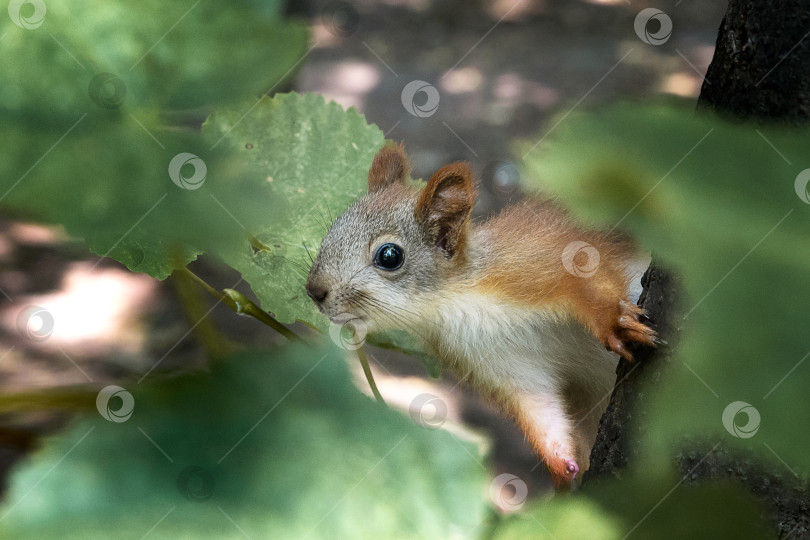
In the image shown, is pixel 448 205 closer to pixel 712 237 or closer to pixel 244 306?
pixel 244 306

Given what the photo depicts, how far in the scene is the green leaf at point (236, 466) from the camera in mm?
322

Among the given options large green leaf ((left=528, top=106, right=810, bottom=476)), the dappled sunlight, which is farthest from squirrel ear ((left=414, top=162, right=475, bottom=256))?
the dappled sunlight

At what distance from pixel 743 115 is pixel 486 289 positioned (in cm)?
70

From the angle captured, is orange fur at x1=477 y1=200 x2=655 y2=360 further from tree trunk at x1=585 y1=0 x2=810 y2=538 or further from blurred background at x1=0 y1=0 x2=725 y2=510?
blurred background at x1=0 y1=0 x2=725 y2=510

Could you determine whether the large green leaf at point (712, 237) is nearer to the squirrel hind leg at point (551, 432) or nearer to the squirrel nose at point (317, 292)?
the squirrel nose at point (317, 292)

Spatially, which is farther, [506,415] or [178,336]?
[178,336]

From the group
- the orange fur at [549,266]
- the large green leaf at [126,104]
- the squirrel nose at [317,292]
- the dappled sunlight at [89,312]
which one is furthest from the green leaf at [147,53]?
the dappled sunlight at [89,312]

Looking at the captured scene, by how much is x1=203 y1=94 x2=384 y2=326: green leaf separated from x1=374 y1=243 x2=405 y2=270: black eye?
0.10 metres

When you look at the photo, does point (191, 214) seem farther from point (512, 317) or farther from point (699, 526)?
point (512, 317)

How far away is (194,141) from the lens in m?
0.79

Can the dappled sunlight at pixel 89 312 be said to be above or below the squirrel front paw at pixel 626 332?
below

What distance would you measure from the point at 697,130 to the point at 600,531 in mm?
170

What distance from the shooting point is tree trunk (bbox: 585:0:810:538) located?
0.32 meters

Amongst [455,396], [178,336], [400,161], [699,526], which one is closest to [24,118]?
[400,161]
